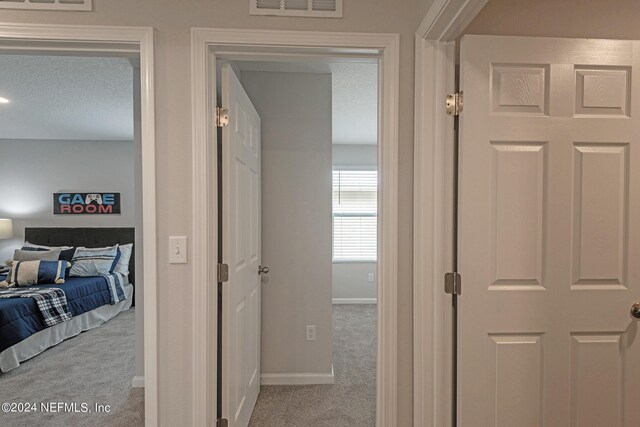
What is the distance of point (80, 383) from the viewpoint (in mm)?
2795

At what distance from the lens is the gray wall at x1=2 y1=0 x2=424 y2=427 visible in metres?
1.50

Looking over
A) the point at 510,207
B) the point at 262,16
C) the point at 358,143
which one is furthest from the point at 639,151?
the point at 358,143

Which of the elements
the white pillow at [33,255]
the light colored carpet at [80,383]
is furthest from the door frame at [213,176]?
the white pillow at [33,255]

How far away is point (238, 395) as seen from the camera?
187cm

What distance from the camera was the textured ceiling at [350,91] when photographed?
8.43 ft

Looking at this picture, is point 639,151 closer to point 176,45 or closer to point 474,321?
point 474,321

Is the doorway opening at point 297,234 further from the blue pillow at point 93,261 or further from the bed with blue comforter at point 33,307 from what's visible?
the blue pillow at point 93,261

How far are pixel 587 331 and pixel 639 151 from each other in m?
0.73

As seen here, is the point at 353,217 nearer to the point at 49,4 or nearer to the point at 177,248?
the point at 177,248

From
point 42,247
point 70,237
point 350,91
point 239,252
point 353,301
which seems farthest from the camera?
point 353,301

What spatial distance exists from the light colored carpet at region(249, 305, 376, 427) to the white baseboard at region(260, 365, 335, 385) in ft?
0.13

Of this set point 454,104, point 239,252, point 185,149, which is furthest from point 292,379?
point 454,104

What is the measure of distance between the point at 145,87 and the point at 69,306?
340cm

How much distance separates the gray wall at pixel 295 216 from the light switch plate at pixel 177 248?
3.87 ft
